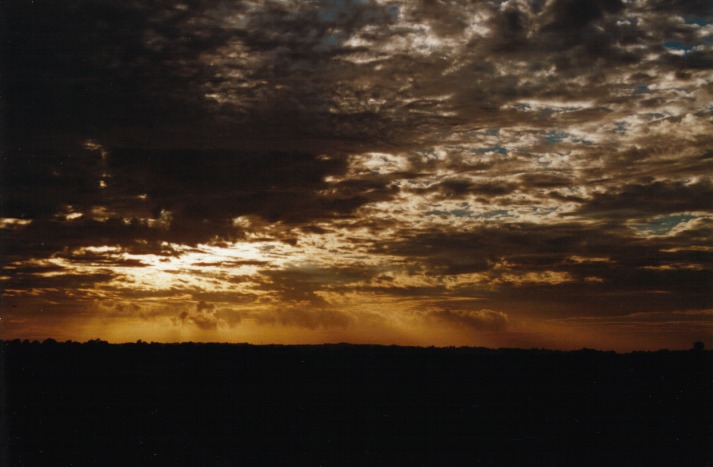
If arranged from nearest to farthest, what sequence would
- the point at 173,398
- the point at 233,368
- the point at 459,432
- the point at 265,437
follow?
the point at 265,437, the point at 459,432, the point at 173,398, the point at 233,368

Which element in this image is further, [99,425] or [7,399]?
[7,399]

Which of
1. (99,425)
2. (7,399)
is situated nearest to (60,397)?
(7,399)

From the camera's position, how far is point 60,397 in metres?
43.4

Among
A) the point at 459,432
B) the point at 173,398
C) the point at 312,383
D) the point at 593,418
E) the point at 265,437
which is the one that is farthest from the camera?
the point at 312,383

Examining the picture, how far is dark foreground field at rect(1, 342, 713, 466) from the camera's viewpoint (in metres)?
28.9

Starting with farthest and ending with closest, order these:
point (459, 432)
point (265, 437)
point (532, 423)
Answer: point (532, 423), point (459, 432), point (265, 437)

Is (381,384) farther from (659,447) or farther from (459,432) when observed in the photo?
(659,447)

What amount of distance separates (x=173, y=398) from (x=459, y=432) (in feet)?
64.5

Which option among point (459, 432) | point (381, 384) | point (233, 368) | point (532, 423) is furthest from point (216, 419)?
point (233, 368)

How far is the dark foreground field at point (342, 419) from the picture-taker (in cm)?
2888

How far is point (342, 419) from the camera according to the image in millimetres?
37375

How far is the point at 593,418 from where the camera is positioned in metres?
41.1

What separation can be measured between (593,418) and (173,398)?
26.1 m

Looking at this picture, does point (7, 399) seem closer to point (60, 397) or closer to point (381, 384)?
point (60, 397)
